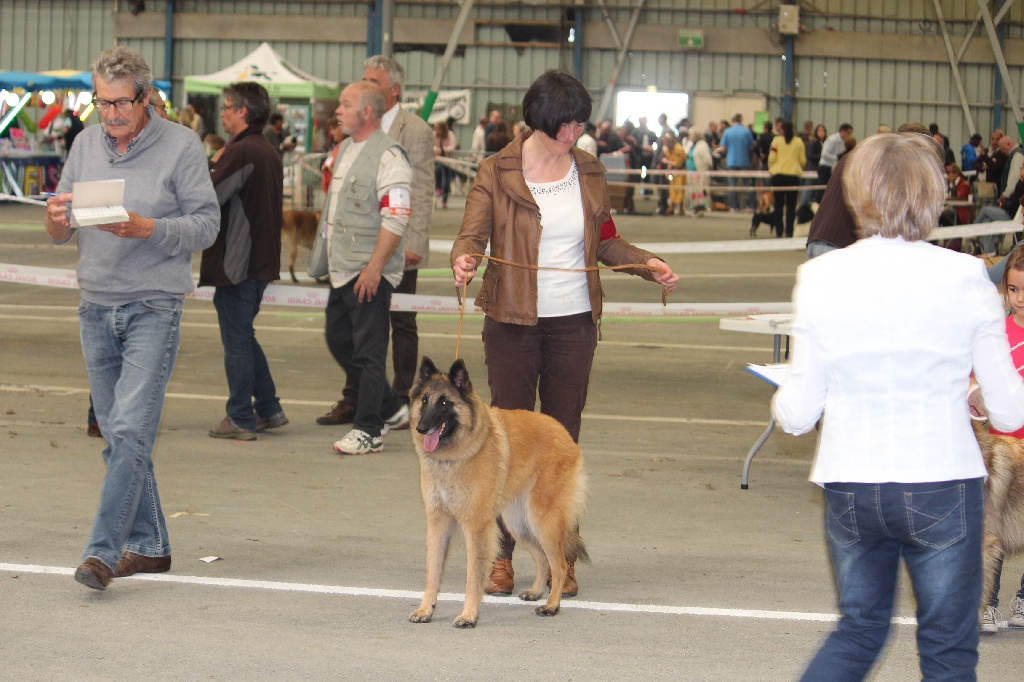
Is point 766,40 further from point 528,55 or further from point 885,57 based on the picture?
point 528,55

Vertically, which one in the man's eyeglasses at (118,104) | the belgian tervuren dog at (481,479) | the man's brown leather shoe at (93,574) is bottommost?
the man's brown leather shoe at (93,574)

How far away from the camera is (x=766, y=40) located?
116 feet

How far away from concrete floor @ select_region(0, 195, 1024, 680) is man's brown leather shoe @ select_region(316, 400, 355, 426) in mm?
87

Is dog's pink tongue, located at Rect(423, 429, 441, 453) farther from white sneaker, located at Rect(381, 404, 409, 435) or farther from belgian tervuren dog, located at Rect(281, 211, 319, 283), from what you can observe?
belgian tervuren dog, located at Rect(281, 211, 319, 283)

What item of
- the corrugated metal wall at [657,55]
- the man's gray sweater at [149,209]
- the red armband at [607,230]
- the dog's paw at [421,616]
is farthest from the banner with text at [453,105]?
the dog's paw at [421,616]

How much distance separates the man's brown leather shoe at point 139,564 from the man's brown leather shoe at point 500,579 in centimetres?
122

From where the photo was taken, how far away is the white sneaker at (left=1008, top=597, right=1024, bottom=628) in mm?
4355

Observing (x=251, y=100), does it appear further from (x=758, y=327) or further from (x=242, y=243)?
(x=758, y=327)

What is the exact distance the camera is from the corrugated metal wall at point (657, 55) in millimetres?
35375

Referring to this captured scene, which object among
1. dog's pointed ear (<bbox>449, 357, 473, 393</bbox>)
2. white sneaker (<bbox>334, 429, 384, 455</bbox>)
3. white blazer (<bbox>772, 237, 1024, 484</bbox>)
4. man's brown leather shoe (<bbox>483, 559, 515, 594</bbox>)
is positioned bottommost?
man's brown leather shoe (<bbox>483, 559, 515, 594</bbox>)

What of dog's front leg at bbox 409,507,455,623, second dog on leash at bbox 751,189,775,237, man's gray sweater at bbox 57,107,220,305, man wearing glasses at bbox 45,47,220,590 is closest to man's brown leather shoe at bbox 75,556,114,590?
man wearing glasses at bbox 45,47,220,590

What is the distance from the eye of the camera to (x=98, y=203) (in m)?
4.20

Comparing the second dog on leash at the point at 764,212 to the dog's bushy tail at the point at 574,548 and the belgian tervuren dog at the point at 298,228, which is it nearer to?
the belgian tervuren dog at the point at 298,228

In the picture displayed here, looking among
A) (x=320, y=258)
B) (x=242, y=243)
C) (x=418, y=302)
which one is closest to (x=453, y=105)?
(x=418, y=302)
